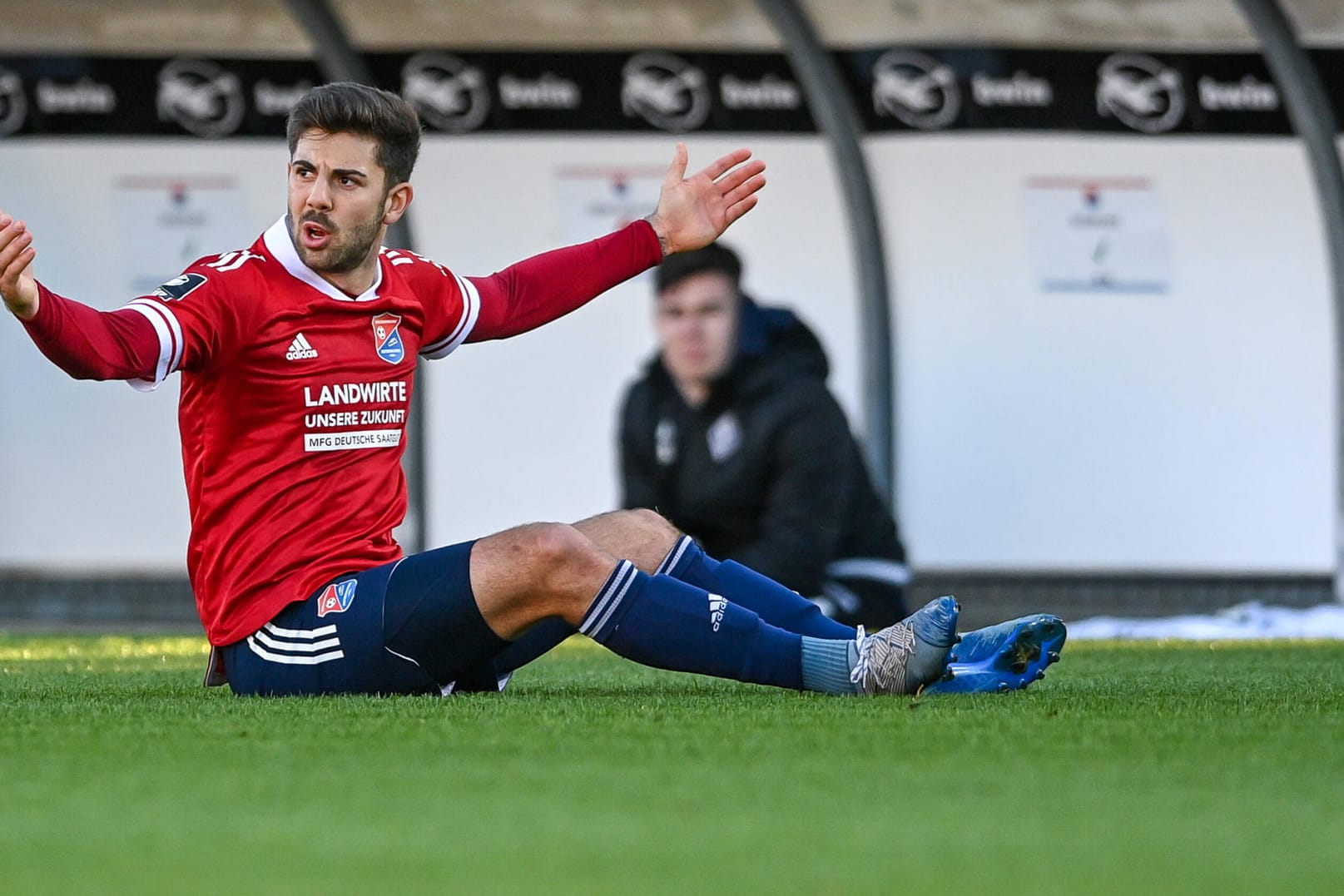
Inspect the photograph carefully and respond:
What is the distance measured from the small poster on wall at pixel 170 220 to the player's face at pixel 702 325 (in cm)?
230

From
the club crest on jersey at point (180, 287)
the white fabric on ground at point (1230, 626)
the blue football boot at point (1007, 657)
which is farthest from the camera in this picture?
the white fabric on ground at point (1230, 626)

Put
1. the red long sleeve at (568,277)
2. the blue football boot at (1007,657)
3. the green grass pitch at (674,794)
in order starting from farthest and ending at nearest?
the red long sleeve at (568,277) < the blue football boot at (1007,657) < the green grass pitch at (674,794)

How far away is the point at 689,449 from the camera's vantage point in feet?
32.5

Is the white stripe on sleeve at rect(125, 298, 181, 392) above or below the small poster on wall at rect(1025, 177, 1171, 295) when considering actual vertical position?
below

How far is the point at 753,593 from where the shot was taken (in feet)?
16.4

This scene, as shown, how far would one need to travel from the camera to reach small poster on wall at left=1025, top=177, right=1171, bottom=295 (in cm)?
1096

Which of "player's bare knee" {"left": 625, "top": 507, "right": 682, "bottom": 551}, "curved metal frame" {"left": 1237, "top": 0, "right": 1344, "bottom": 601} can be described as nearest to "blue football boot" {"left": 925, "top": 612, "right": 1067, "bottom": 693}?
"player's bare knee" {"left": 625, "top": 507, "right": 682, "bottom": 551}

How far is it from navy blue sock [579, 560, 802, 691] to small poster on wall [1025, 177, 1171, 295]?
21.7 ft

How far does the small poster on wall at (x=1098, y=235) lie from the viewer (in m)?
11.0

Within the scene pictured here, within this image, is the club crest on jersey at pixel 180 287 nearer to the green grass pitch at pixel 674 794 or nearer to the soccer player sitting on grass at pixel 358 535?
the soccer player sitting on grass at pixel 358 535

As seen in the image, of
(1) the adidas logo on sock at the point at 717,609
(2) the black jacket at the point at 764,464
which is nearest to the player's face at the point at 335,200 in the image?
(1) the adidas logo on sock at the point at 717,609

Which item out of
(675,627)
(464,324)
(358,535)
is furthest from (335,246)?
(675,627)

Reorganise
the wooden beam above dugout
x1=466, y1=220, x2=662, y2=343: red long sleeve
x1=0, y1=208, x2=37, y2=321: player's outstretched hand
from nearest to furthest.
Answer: x1=0, y1=208, x2=37, y2=321: player's outstretched hand
x1=466, y1=220, x2=662, y2=343: red long sleeve
the wooden beam above dugout

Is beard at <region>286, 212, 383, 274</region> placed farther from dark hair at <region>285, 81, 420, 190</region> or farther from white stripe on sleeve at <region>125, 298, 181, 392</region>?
white stripe on sleeve at <region>125, 298, 181, 392</region>
